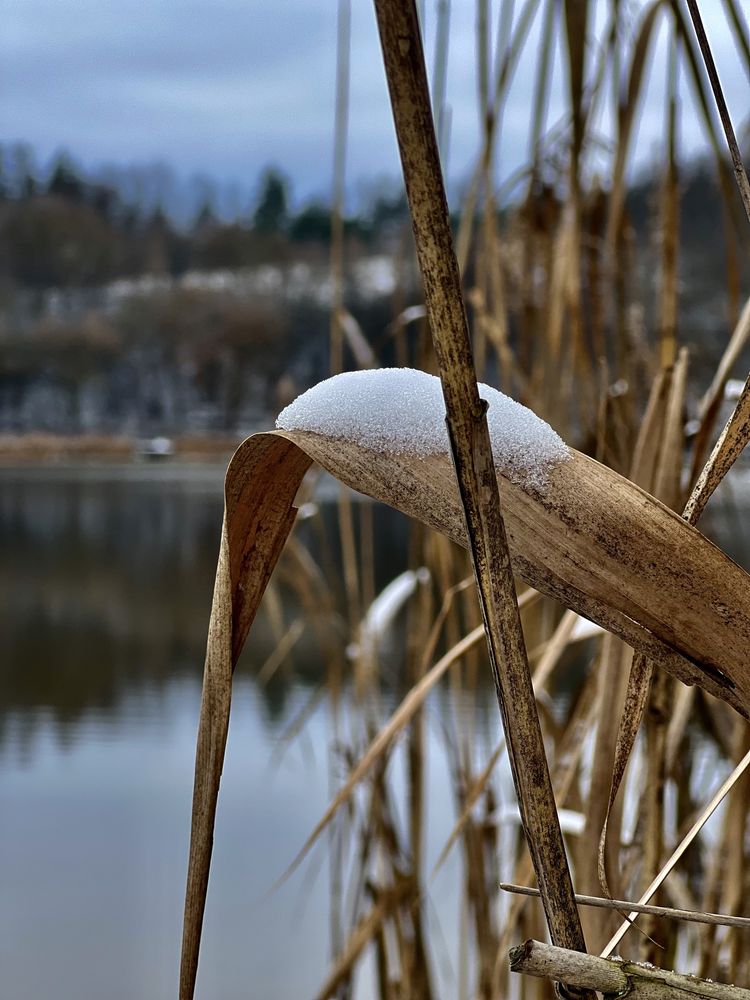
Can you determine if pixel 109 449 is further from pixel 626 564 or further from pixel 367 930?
pixel 626 564

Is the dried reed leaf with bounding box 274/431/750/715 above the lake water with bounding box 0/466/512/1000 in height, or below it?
above

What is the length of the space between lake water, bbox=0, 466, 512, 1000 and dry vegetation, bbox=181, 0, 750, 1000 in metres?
0.37

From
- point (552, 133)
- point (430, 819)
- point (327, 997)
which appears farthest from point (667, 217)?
point (430, 819)

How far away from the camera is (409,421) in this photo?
124 mm

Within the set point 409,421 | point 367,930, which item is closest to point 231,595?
point 409,421

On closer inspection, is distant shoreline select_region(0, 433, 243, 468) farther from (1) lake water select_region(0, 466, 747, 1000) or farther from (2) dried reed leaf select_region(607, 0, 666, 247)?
(2) dried reed leaf select_region(607, 0, 666, 247)

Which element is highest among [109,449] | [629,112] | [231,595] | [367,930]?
[629,112]

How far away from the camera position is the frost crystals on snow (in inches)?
4.8

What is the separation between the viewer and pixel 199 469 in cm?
1169

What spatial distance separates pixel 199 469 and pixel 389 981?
11.2m

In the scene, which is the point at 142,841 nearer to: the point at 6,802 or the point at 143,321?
the point at 6,802

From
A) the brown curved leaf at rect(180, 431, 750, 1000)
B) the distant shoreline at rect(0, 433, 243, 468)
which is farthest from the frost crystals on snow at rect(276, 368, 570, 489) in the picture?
the distant shoreline at rect(0, 433, 243, 468)

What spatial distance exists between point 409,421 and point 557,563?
0.08 feet

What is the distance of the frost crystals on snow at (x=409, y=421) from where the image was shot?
0.40ft
